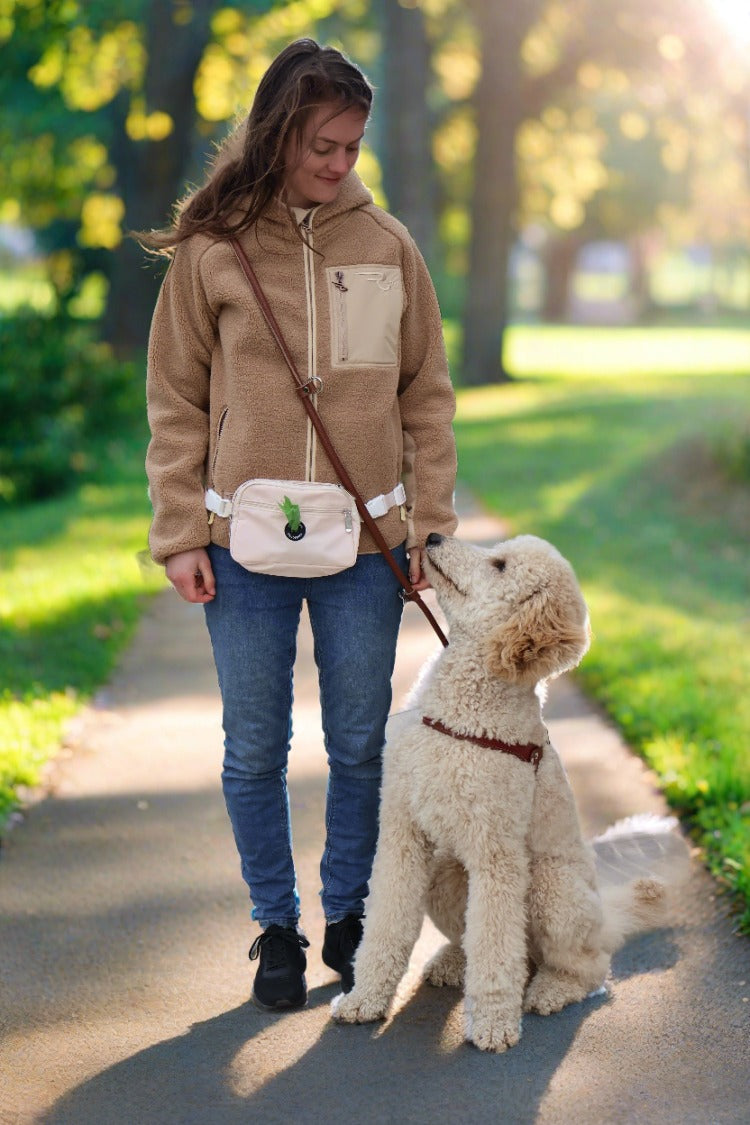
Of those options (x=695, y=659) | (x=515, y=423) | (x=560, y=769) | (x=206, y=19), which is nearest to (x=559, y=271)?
(x=515, y=423)

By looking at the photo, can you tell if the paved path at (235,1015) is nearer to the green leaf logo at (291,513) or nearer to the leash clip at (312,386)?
the green leaf logo at (291,513)

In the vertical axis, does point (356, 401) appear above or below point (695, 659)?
above

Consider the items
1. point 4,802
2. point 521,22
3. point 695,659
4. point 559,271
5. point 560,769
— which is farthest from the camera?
point 559,271

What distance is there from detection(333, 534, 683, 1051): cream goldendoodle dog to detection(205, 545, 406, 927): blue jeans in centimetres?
15

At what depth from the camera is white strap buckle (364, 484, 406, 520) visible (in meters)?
3.54

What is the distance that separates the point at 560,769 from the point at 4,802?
2492mm

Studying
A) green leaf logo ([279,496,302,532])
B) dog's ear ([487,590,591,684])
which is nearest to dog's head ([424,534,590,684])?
dog's ear ([487,590,591,684])

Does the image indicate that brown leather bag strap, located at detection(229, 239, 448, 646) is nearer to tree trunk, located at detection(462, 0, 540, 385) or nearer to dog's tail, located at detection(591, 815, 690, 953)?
dog's tail, located at detection(591, 815, 690, 953)

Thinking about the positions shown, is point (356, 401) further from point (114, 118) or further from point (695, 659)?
point (114, 118)

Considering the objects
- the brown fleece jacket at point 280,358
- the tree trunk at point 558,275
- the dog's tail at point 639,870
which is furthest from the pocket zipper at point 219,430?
the tree trunk at point 558,275

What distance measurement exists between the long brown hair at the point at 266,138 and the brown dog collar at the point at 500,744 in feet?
4.50

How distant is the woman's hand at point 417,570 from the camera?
364 cm

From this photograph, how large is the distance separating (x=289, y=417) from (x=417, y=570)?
0.56 metres

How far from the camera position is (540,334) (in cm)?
4594
